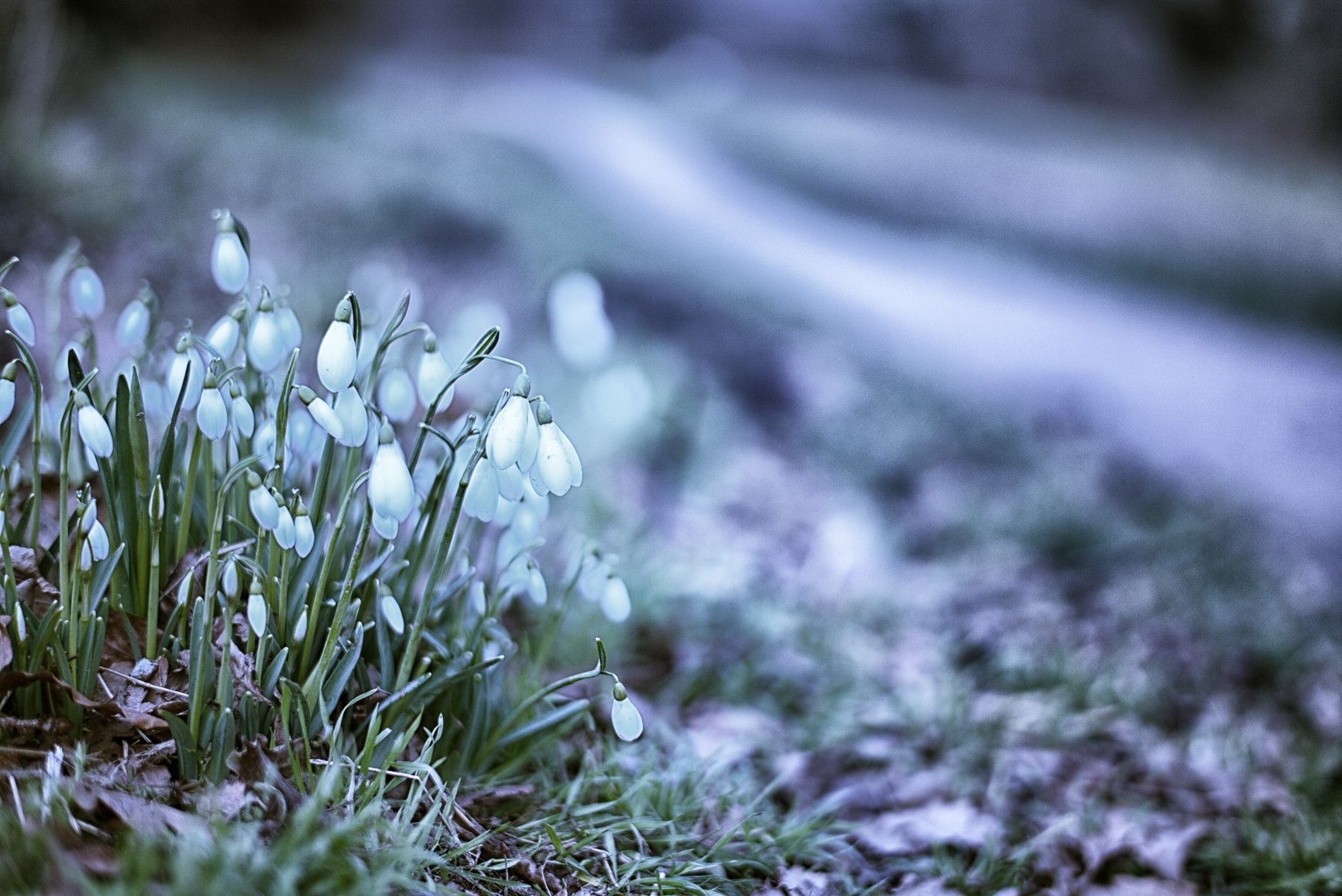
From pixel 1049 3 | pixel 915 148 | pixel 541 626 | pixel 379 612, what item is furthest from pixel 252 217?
pixel 1049 3

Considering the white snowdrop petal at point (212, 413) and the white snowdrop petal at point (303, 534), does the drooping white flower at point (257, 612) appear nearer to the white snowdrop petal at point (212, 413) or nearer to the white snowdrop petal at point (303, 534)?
the white snowdrop petal at point (303, 534)

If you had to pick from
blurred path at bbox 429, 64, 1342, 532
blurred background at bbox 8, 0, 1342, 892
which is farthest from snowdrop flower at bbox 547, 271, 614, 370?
blurred path at bbox 429, 64, 1342, 532

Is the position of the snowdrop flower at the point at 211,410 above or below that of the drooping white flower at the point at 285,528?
above

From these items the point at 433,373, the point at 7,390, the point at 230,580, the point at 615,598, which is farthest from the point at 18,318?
the point at 615,598

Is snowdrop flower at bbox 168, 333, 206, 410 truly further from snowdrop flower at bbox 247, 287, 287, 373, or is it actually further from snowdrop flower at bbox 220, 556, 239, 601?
snowdrop flower at bbox 220, 556, 239, 601

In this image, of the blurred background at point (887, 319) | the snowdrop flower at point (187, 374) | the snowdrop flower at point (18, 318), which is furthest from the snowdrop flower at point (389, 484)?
the blurred background at point (887, 319)

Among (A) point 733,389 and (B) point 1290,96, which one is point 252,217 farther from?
(B) point 1290,96

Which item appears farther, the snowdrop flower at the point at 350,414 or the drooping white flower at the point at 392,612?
the drooping white flower at the point at 392,612
